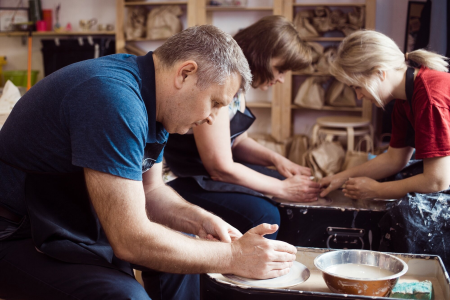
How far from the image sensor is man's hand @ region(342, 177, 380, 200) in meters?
1.86

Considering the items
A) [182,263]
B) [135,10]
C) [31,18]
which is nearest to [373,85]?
[182,263]

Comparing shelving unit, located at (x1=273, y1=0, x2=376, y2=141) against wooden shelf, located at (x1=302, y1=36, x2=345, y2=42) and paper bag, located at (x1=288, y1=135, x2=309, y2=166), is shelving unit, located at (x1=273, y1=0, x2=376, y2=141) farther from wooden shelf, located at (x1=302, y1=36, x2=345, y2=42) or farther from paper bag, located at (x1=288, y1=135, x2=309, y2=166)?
paper bag, located at (x1=288, y1=135, x2=309, y2=166)

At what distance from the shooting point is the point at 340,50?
6.23 feet

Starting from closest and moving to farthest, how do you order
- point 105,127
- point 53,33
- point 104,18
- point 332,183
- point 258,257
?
point 105,127
point 258,257
point 332,183
point 53,33
point 104,18

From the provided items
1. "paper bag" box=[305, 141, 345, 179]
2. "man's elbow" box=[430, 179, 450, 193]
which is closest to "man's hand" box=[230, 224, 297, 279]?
"man's elbow" box=[430, 179, 450, 193]

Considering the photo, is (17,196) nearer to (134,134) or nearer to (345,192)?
(134,134)

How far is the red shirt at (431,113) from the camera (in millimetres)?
1598

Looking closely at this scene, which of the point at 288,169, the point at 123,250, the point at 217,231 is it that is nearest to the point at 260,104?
the point at 288,169

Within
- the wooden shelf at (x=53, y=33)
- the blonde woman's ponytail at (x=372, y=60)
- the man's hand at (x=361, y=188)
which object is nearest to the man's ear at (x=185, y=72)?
the blonde woman's ponytail at (x=372, y=60)

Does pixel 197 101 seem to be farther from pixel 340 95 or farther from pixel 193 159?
pixel 340 95

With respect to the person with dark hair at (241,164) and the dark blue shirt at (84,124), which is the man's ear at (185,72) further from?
the person with dark hair at (241,164)

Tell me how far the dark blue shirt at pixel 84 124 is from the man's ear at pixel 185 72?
0.07 m

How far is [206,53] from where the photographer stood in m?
1.17

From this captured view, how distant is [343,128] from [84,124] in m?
3.36
